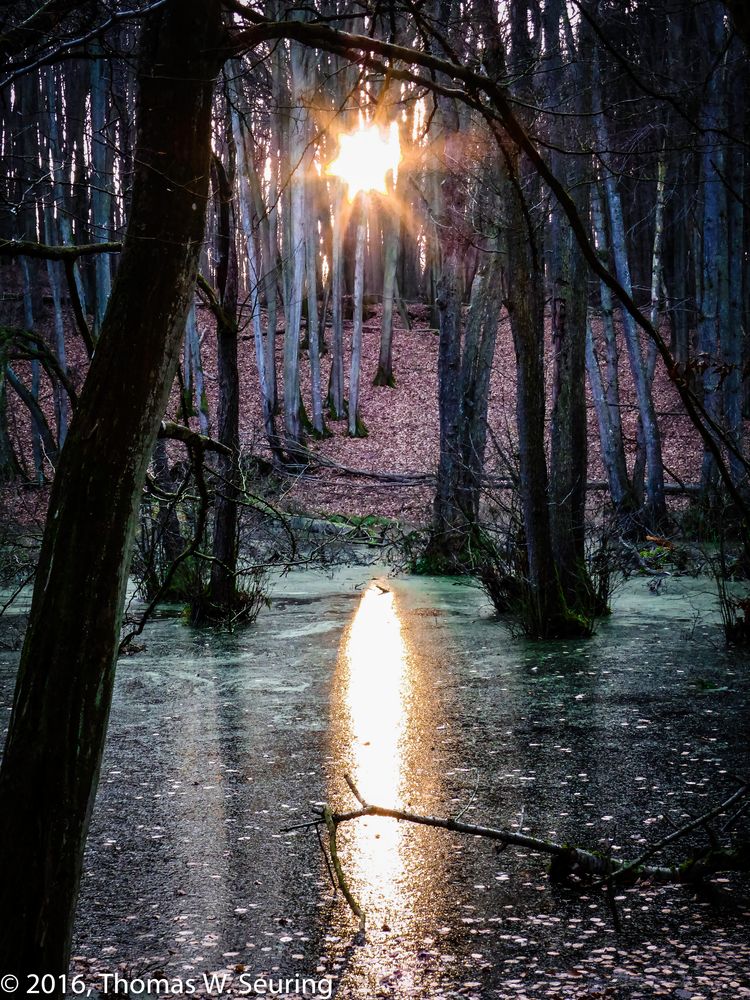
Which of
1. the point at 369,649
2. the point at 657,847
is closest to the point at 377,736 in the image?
the point at 369,649

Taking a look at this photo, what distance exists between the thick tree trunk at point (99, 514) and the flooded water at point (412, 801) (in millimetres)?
878

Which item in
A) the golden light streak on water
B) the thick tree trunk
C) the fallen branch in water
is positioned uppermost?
the thick tree trunk

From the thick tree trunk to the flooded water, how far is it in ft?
2.88

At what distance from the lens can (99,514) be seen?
100 inches

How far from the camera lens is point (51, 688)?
8.11 ft

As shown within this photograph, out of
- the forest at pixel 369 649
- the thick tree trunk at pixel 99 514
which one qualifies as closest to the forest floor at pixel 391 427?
the forest at pixel 369 649

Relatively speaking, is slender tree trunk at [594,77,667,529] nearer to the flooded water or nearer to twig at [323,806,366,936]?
the flooded water

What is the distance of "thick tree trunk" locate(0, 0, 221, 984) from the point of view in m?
2.41

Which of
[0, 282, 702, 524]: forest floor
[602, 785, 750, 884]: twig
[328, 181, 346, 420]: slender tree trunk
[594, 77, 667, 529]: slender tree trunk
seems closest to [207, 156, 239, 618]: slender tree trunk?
[0, 282, 702, 524]: forest floor

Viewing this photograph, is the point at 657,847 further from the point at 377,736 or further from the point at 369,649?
the point at 369,649

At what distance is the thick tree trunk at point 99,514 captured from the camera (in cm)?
241

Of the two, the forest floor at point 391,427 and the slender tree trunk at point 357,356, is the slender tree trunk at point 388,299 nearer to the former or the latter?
the forest floor at point 391,427

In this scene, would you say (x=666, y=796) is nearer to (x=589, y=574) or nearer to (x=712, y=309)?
(x=589, y=574)

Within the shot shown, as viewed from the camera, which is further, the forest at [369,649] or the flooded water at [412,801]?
the flooded water at [412,801]
